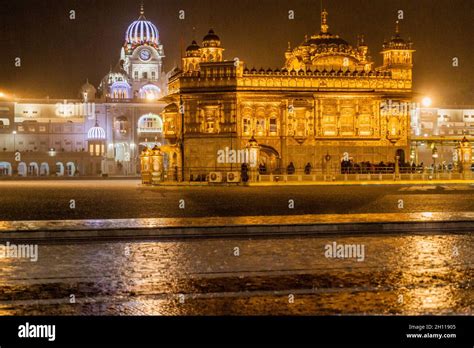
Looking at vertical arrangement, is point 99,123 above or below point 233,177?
above

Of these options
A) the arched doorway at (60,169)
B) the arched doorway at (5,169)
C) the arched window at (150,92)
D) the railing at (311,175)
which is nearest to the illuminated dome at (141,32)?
the arched window at (150,92)

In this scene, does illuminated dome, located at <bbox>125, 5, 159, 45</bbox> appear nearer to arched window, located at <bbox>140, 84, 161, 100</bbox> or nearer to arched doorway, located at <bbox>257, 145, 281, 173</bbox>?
arched window, located at <bbox>140, 84, 161, 100</bbox>

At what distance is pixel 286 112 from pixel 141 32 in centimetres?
5934

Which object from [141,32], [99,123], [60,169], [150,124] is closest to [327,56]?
[150,124]

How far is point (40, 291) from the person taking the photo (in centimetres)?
1001

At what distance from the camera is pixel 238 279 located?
1099cm

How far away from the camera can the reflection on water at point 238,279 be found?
8.83m

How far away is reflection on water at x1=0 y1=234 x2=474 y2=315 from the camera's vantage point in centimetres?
883

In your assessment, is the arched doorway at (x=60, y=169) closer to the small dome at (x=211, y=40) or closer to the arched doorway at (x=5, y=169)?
the arched doorway at (x=5, y=169)

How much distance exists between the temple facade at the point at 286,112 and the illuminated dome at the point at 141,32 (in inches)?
2006

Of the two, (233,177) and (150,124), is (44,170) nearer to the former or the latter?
(150,124)

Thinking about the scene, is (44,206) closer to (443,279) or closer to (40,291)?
(40,291)

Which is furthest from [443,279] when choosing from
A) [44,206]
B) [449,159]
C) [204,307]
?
[449,159]

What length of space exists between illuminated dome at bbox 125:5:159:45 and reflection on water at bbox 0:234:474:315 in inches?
3857
